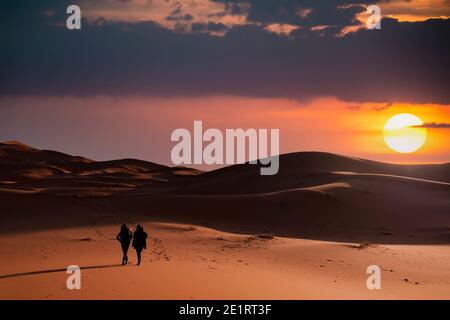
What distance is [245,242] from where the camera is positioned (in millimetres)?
24750

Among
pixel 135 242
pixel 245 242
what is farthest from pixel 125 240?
pixel 245 242

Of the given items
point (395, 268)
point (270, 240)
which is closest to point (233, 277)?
point (395, 268)

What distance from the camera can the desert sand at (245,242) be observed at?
13570 mm

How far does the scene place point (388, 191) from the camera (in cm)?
4262

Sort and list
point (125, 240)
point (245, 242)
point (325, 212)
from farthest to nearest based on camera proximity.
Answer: point (325, 212) < point (245, 242) < point (125, 240)

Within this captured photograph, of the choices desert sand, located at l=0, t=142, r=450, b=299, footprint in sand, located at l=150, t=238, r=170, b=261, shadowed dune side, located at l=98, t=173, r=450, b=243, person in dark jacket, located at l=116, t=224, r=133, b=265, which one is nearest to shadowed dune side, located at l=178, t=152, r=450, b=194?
desert sand, located at l=0, t=142, r=450, b=299

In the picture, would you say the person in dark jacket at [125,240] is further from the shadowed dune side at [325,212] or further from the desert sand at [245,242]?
the shadowed dune side at [325,212]

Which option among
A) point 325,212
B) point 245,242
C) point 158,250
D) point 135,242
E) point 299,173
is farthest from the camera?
point 299,173

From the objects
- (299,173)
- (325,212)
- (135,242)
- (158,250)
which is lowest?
(158,250)

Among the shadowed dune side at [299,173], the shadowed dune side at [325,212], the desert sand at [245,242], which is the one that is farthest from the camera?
the shadowed dune side at [299,173]

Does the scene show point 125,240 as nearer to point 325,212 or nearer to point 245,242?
point 245,242

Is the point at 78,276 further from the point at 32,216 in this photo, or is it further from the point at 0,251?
the point at 32,216

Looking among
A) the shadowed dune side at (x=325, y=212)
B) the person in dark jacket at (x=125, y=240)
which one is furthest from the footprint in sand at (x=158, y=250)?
the shadowed dune side at (x=325, y=212)

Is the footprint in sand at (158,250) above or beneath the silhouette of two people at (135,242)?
beneath
